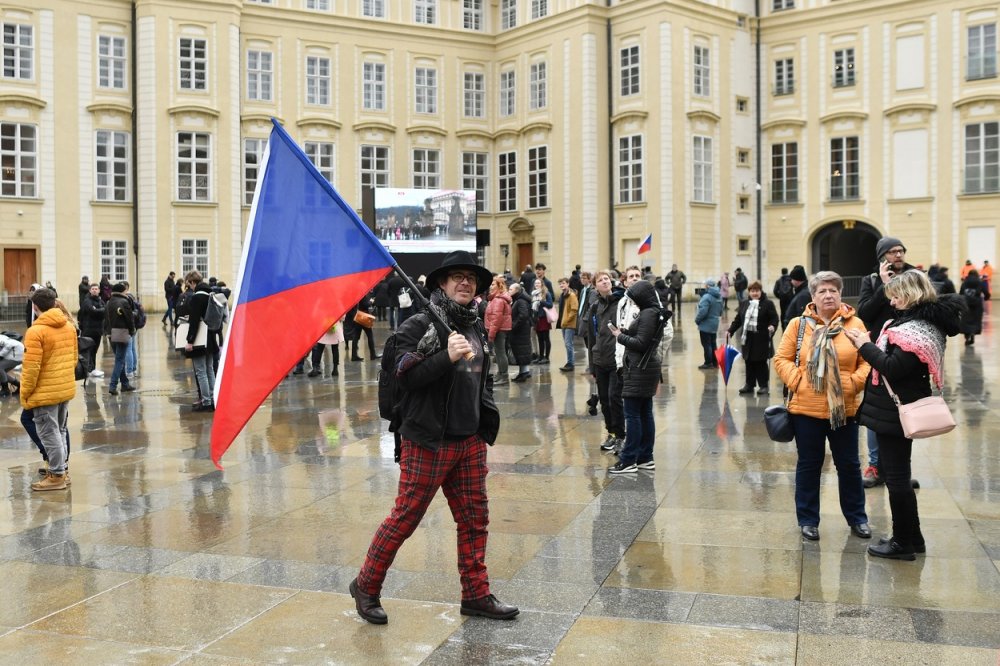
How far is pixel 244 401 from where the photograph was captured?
518 centimetres

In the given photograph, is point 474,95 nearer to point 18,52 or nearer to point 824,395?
point 18,52

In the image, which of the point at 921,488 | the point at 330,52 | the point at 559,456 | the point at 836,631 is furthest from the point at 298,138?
the point at 836,631

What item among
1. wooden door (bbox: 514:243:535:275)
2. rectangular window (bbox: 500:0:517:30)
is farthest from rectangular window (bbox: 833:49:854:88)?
wooden door (bbox: 514:243:535:275)

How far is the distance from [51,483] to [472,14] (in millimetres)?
38462

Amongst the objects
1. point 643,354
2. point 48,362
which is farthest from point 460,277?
point 48,362

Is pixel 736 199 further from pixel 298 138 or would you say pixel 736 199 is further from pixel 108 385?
pixel 108 385

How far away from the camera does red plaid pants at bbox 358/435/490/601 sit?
17.4ft

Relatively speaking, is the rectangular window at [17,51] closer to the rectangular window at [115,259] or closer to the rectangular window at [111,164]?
the rectangular window at [111,164]

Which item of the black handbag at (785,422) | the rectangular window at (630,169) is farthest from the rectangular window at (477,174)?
the black handbag at (785,422)

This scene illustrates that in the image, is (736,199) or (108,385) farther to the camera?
(736,199)

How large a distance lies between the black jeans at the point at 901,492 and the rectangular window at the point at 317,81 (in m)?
37.3

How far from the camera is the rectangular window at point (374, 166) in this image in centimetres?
4197

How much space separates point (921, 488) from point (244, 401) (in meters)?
5.57

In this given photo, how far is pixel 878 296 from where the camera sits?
7934mm
